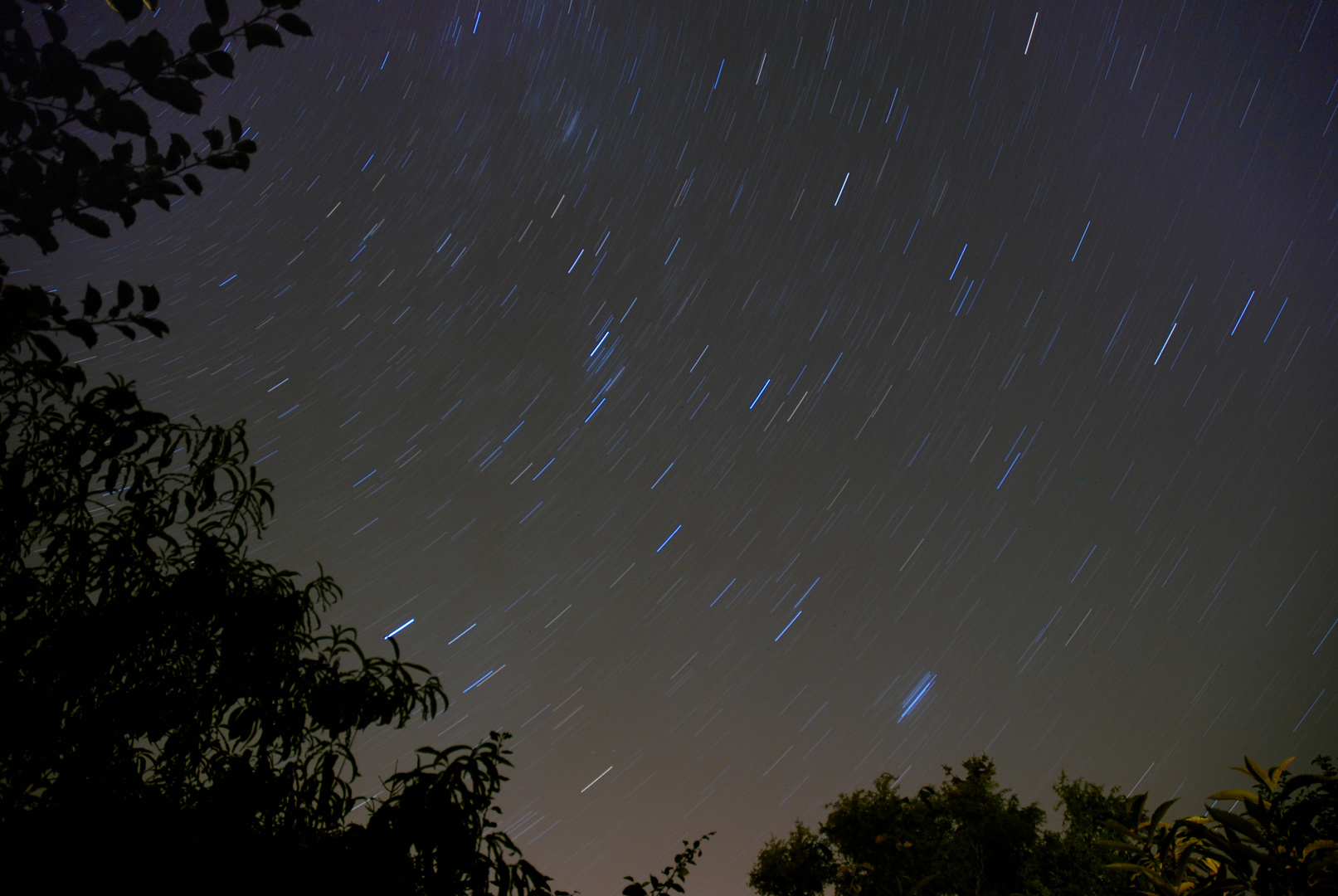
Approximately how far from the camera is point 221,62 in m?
1.93

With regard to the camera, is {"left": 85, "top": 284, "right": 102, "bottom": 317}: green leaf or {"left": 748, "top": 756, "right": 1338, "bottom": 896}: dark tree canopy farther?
{"left": 748, "top": 756, "right": 1338, "bottom": 896}: dark tree canopy

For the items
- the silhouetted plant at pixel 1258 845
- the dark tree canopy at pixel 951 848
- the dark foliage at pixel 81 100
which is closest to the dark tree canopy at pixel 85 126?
the dark foliage at pixel 81 100

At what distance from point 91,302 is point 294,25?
1.04 metres

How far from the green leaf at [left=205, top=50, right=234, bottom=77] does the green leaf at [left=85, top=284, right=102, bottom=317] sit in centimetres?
76

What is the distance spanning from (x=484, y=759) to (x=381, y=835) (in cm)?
38

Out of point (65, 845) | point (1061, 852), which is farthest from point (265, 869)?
point (1061, 852)

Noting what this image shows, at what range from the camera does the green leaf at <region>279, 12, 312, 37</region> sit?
1.90 meters

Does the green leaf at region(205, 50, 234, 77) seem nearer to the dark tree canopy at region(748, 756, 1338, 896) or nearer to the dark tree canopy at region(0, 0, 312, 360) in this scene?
the dark tree canopy at region(0, 0, 312, 360)

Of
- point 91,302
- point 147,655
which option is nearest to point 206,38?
point 91,302

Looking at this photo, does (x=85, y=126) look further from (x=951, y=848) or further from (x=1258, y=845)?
(x=951, y=848)

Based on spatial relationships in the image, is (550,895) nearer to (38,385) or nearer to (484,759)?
(484,759)

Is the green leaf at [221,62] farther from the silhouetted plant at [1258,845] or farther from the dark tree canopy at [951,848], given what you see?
the dark tree canopy at [951,848]

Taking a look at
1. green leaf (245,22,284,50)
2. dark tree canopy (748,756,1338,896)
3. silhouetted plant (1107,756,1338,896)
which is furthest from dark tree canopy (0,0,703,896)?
dark tree canopy (748,756,1338,896)

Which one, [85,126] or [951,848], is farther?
[951,848]
